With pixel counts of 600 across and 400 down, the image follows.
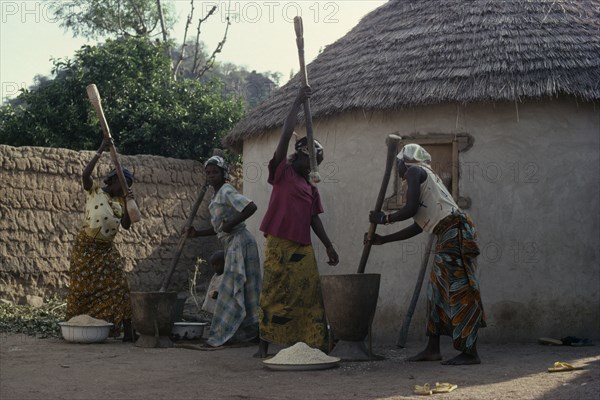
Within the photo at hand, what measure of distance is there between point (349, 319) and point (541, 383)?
142 cm

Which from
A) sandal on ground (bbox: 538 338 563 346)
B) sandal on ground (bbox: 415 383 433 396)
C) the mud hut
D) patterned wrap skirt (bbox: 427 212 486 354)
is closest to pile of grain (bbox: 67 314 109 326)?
the mud hut

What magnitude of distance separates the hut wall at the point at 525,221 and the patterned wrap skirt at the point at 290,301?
1660 millimetres

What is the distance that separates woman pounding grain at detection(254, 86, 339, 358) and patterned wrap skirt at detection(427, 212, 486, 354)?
88cm

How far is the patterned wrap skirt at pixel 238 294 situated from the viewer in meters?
7.07

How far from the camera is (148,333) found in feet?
22.8

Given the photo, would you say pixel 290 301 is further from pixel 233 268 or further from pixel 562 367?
pixel 562 367

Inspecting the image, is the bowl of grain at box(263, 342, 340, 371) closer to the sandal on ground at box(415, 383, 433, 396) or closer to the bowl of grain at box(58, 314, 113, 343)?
the sandal on ground at box(415, 383, 433, 396)

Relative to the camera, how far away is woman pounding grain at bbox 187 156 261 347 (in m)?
7.04

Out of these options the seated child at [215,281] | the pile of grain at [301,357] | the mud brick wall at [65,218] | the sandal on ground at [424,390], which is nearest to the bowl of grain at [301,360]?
the pile of grain at [301,357]

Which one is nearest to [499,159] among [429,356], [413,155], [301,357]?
[413,155]

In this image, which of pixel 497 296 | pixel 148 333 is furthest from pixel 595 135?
pixel 148 333

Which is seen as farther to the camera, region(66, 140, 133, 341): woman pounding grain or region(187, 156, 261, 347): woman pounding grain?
region(66, 140, 133, 341): woman pounding grain

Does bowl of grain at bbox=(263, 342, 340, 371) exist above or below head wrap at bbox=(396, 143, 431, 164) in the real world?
below

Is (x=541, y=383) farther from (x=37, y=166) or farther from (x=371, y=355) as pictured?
(x=37, y=166)
